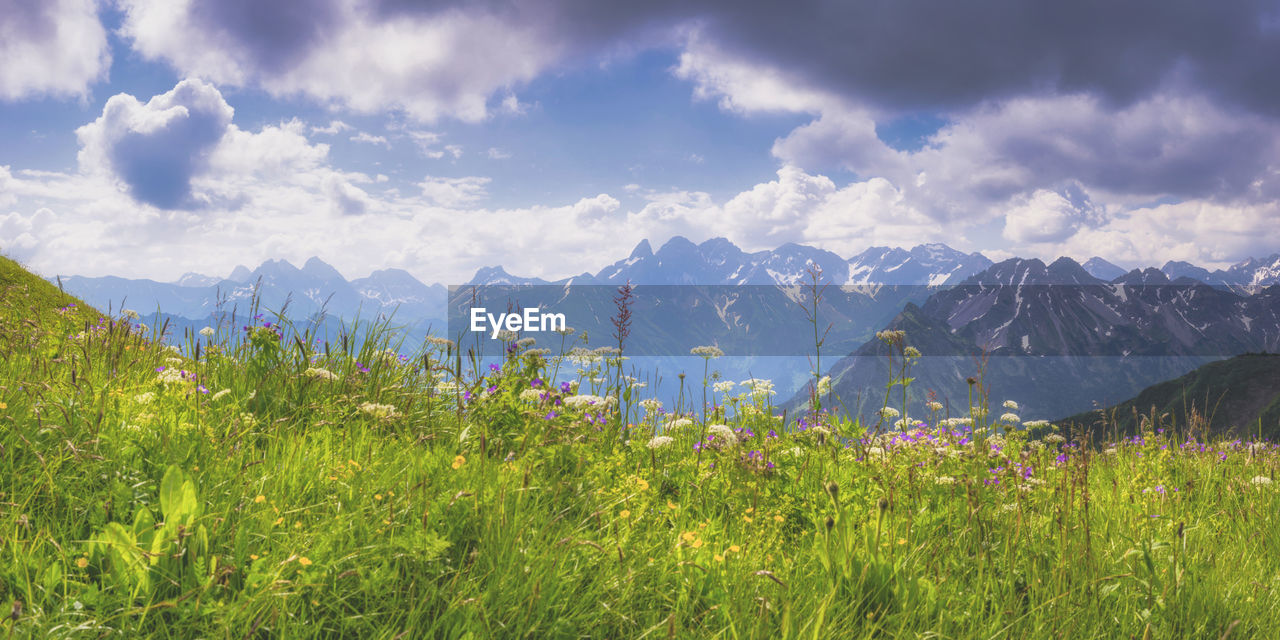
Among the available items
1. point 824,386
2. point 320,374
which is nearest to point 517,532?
point 320,374

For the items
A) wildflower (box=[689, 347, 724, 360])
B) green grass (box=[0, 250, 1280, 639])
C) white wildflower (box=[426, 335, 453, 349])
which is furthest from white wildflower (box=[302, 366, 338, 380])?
wildflower (box=[689, 347, 724, 360])

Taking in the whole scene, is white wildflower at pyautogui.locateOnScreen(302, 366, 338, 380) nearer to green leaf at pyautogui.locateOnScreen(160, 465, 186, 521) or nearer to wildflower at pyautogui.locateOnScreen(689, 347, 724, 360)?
green leaf at pyautogui.locateOnScreen(160, 465, 186, 521)

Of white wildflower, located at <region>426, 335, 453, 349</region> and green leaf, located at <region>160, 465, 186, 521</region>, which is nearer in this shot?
green leaf, located at <region>160, 465, 186, 521</region>

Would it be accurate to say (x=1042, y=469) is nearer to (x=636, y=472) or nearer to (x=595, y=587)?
(x=636, y=472)

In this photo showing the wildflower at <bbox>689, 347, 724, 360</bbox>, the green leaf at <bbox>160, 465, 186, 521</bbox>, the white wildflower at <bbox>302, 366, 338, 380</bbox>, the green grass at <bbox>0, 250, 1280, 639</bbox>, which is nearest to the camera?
the green grass at <bbox>0, 250, 1280, 639</bbox>

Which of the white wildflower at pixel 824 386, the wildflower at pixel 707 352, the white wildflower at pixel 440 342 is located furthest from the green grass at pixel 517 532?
the wildflower at pixel 707 352

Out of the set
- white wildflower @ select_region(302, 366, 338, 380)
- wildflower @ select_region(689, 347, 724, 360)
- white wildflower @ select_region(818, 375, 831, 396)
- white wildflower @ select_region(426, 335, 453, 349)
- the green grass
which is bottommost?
the green grass

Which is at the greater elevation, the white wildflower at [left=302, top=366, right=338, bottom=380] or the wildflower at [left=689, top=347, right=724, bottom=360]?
the wildflower at [left=689, top=347, right=724, bottom=360]

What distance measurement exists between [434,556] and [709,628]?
1299 mm

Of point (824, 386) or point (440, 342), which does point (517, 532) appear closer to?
point (440, 342)

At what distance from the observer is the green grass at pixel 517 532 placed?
2.53m

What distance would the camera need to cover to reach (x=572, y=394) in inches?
199

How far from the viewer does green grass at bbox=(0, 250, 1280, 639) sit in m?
2.53

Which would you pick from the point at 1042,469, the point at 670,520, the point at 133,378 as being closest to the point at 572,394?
the point at 670,520
